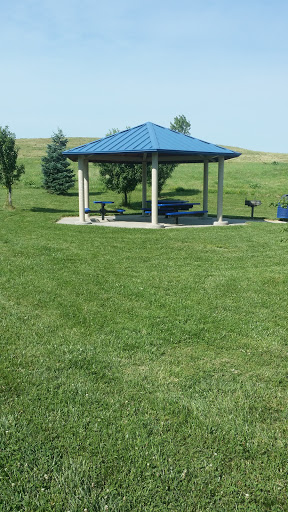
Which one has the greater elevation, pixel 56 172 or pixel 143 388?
pixel 56 172

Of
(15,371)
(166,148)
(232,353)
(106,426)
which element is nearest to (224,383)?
(232,353)

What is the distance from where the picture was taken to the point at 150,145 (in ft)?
48.5

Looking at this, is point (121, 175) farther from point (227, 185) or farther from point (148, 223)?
point (227, 185)

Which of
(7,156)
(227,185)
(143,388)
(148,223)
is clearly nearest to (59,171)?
(7,156)

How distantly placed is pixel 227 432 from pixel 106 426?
979 mm

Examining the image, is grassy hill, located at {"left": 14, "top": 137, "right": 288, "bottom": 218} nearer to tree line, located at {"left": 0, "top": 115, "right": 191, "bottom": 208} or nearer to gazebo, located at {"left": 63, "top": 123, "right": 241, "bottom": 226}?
tree line, located at {"left": 0, "top": 115, "right": 191, "bottom": 208}

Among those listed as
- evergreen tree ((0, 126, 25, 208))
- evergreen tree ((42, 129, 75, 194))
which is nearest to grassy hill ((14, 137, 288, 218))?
evergreen tree ((42, 129, 75, 194))

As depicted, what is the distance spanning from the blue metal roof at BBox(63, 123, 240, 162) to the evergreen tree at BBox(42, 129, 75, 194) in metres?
14.3

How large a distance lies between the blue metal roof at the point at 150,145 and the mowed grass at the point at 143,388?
24.5ft

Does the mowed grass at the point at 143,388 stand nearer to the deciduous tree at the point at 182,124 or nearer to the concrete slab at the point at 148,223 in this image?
the concrete slab at the point at 148,223

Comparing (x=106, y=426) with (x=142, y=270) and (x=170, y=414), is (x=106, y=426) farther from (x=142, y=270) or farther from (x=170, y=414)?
(x=142, y=270)

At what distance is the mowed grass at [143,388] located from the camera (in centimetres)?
272

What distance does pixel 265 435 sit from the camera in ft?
10.6

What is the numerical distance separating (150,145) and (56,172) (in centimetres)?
1934
